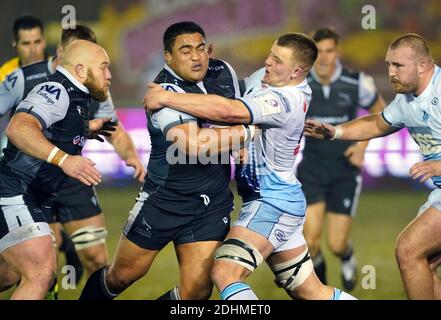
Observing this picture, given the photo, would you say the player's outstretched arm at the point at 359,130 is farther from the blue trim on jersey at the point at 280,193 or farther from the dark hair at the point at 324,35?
the dark hair at the point at 324,35

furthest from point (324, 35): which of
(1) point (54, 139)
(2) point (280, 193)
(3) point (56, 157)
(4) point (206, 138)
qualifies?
(3) point (56, 157)

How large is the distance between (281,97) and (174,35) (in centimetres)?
99

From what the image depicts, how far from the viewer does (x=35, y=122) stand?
24.0 ft

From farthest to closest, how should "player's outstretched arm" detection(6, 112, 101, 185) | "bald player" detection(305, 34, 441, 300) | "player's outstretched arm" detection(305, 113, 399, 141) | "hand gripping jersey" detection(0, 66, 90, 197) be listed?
1. "player's outstretched arm" detection(305, 113, 399, 141)
2. "bald player" detection(305, 34, 441, 300)
3. "hand gripping jersey" detection(0, 66, 90, 197)
4. "player's outstretched arm" detection(6, 112, 101, 185)

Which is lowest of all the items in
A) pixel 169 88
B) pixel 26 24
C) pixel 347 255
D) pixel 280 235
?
pixel 347 255

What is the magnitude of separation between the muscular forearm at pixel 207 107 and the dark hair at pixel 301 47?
2.06 feet

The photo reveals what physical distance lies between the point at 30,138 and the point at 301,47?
7.21 feet

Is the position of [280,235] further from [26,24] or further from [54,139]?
[26,24]

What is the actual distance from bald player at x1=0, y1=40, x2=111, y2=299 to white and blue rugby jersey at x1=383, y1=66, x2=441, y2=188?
261 cm

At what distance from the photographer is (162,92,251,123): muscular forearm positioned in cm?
734

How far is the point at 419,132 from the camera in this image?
27.7ft

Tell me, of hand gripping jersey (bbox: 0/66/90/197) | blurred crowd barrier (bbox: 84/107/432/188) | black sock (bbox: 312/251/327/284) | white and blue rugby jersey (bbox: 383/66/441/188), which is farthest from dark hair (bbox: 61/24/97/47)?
blurred crowd barrier (bbox: 84/107/432/188)

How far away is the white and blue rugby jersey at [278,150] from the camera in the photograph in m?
7.51

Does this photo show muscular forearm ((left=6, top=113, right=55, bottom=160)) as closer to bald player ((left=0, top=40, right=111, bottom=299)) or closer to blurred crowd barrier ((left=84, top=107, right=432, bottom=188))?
bald player ((left=0, top=40, right=111, bottom=299))
